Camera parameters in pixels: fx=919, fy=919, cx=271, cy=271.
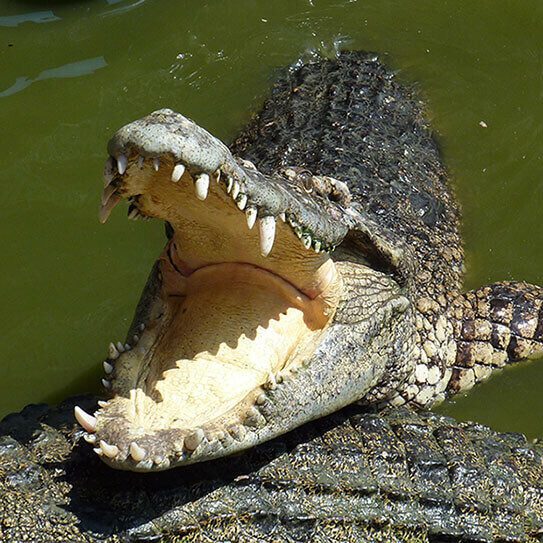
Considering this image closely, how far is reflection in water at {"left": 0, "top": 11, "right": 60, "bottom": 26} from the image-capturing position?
6902mm

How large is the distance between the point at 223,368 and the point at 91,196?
249 cm

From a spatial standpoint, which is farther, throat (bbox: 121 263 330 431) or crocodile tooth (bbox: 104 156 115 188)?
throat (bbox: 121 263 330 431)

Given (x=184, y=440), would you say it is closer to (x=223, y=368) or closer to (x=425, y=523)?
(x=223, y=368)

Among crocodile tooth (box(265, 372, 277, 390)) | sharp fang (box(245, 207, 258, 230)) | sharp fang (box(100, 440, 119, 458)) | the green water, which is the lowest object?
the green water

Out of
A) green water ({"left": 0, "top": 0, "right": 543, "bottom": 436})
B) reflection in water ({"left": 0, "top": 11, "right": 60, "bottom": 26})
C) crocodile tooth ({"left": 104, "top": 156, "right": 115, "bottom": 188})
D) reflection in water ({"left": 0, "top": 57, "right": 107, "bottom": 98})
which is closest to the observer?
crocodile tooth ({"left": 104, "top": 156, "right": 115, "bottom": 188})

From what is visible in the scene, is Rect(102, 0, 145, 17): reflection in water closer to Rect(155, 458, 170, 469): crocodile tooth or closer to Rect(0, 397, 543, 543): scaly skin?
Rect(0, 397, 543, 543): scaly skin

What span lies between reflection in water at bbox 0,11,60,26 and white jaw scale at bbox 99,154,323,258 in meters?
4.20

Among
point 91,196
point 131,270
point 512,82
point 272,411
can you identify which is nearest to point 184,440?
point 272,411

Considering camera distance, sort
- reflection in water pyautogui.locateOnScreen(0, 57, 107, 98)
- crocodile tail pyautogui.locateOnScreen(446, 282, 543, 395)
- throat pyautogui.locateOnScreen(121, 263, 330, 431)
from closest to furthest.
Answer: throat pyautogui.locateOnScreen(121, 263, 330, 431)
crocodile tail pyautogui.locateOnScreen(446, 282, 543, 395)
reflection in water pyautogui.locateOnScreen(0, 57, 107, 98)

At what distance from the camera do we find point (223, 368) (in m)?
3.50

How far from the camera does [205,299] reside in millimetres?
3758

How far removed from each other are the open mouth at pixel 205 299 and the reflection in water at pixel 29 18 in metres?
3.83

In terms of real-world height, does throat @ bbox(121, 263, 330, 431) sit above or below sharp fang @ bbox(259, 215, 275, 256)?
below

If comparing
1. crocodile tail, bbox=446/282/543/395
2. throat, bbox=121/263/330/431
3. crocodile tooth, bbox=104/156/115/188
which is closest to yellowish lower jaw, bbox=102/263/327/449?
throat, bbox=121/263/330/431
